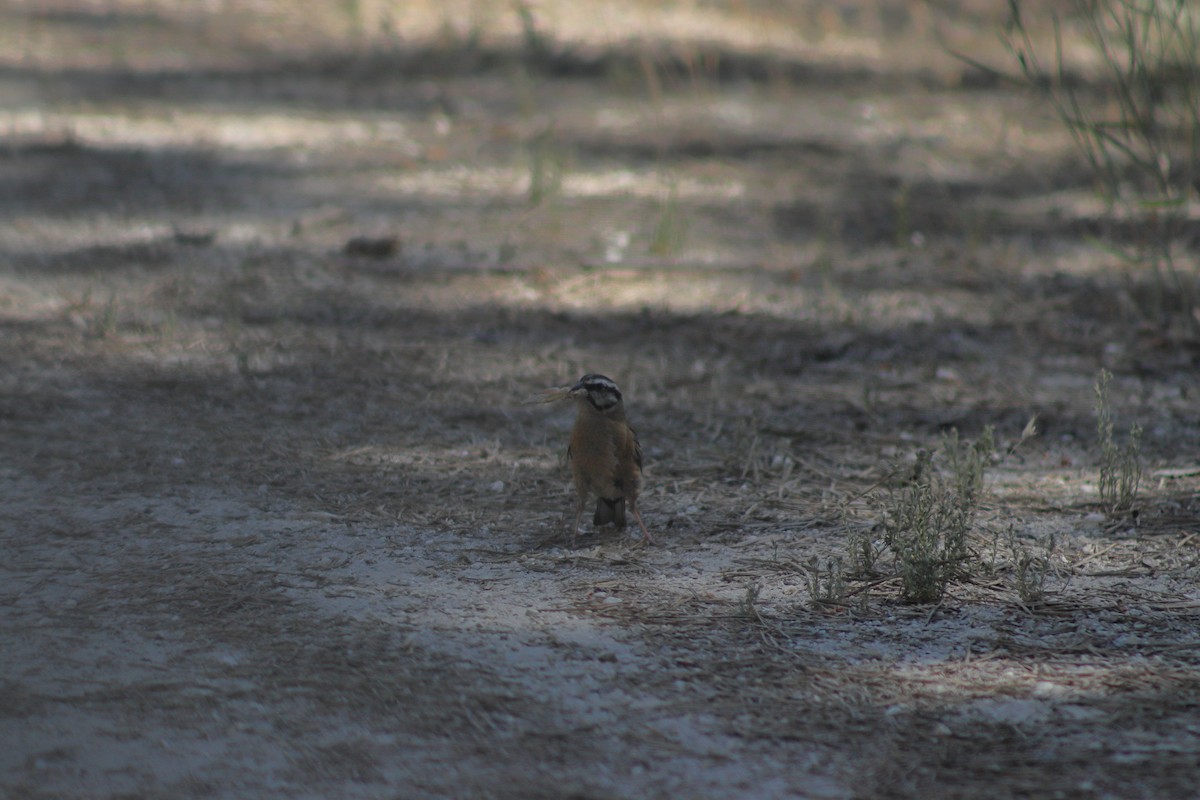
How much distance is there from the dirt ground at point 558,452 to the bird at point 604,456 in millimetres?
126

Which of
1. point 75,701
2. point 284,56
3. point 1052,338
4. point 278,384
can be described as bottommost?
point 75,701

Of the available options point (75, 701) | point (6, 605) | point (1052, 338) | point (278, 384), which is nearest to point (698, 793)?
point (75, 701)

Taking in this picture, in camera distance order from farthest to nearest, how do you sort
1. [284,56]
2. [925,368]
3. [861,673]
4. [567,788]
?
[284,56], [925,368], [861,673], [567,788]

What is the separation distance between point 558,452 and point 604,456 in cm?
80

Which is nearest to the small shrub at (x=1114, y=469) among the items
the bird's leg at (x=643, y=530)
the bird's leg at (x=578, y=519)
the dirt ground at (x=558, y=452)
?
the dirt ground at (x=558, y=452)

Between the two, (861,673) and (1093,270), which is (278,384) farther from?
(1093,270)

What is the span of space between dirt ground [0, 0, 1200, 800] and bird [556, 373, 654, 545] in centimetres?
13

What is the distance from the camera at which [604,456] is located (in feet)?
13.0

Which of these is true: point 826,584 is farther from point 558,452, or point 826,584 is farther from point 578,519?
point 558,452

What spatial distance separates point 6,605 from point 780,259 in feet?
16.4

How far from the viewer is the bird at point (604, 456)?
3984 millimetres

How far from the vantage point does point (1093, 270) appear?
7.16 meters

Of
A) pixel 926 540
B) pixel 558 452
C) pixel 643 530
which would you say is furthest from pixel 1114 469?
pixel 558 452

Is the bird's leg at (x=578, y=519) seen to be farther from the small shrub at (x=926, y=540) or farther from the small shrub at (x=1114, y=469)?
the small shrub at (x=1114, y=469)
